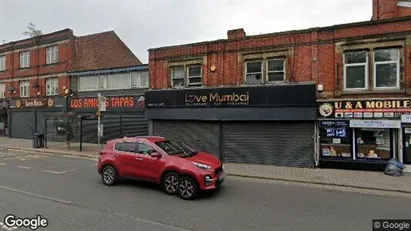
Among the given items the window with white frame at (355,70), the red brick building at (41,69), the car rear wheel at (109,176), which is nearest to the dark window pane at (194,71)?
the window with white frame at (355,70)

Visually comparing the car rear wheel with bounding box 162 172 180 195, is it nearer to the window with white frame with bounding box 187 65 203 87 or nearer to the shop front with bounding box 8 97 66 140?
the window with white frame with bounding box 187 65 203 87

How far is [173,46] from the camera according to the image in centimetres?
1647

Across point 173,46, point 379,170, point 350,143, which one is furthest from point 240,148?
point 173,46

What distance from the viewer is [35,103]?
24688mm

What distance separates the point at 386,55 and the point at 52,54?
24119mm

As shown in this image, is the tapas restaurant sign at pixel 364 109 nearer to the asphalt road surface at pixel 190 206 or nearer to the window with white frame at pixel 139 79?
the asphalt road surface at pixel 190 206

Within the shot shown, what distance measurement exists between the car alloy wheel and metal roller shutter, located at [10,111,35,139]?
1903 centimetres

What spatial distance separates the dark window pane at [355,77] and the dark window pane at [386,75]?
20.9 inches

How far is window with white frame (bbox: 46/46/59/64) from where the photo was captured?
79.6 feet

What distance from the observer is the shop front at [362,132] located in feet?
37.7

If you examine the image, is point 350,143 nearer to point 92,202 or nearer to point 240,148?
point 240,148

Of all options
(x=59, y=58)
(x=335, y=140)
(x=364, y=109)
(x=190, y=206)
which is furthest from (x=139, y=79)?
(x=190, y=206)

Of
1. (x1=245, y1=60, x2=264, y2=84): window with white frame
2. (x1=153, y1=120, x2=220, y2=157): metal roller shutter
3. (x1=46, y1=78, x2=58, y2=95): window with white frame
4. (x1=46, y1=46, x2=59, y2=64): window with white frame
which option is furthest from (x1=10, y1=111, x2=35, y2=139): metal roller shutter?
(x1=245, y1=60, x2=264, y2=84): window with white frame

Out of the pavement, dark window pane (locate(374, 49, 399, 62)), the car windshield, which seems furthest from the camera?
dark window pane (locate(374, 49, 399, 62))
